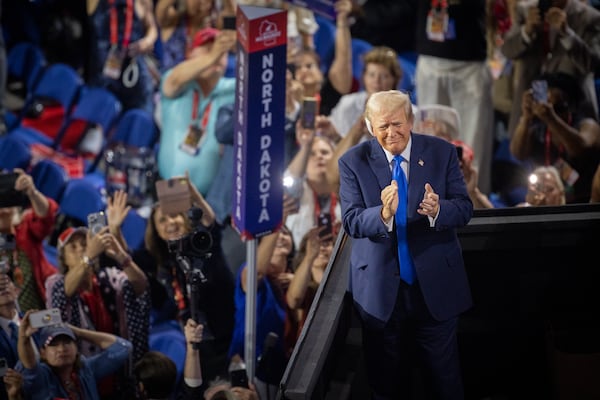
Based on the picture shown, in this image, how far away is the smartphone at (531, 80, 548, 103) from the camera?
21.2ft

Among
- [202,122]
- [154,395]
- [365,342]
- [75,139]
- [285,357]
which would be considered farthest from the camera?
[75,139]

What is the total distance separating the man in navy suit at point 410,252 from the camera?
397 centimetres

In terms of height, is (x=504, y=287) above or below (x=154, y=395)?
above

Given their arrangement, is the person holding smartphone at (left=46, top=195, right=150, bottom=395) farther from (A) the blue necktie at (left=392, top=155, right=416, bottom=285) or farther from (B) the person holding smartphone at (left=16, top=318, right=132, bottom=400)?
(A) the blue necktie at (left=392, top=155, right=416, bottom=285)

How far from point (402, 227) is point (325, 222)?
6.44 ft

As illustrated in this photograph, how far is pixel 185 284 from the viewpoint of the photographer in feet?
19.1

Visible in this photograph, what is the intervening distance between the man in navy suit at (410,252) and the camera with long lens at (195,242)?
1.22m

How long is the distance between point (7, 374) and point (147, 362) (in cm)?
77

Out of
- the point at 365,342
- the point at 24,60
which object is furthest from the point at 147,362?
the point at 24,60

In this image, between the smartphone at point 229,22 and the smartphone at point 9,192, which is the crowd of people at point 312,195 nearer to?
the smartphone at point 9,192

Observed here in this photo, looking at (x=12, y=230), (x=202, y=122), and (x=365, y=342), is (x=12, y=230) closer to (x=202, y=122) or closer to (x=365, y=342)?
(x=202, y=122)

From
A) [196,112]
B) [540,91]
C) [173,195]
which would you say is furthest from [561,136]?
[173,195]

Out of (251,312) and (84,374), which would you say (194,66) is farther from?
(84,374)

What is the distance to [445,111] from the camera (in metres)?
6.47
